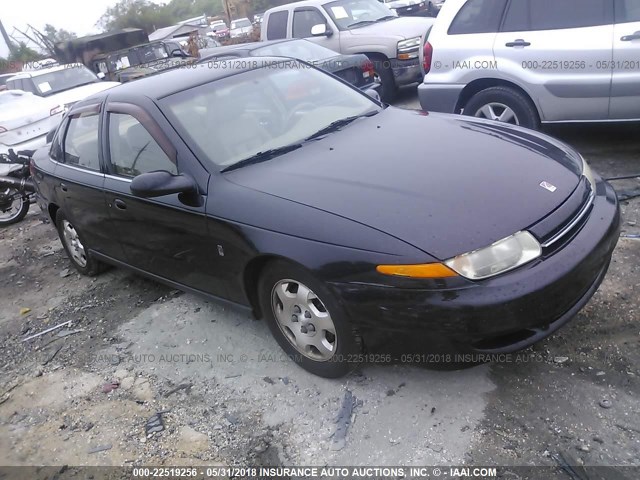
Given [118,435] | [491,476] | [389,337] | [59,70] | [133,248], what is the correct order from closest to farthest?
[491,476] < [389,337] < [118,435] < [133,248] < [59,70]

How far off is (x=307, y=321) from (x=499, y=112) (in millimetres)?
3674

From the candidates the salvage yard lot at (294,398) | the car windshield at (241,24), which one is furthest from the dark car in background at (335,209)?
the car windshield at (241,24)

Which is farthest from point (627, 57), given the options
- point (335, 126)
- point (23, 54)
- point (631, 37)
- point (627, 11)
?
point (23, 54)

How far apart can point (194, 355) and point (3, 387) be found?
4.40 feet

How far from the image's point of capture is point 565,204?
2859 millimetres

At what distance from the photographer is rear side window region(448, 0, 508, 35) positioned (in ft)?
18.2

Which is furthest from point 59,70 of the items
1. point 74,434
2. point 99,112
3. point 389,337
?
point 389,337

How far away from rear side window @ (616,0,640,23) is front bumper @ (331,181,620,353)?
2979 millimetres

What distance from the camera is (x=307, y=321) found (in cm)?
303

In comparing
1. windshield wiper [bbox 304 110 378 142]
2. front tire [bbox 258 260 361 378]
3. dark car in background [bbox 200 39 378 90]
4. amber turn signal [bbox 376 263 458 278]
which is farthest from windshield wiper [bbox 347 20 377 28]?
amber turn signal [bbox 376 263 458 278]

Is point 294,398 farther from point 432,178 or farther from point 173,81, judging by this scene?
point 173,81

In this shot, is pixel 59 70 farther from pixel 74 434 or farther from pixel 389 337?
pixel 389 337

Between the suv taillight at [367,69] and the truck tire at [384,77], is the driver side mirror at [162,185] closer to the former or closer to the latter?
the suv taillight at [367,69]

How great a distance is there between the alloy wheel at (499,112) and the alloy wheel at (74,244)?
4006 mm
